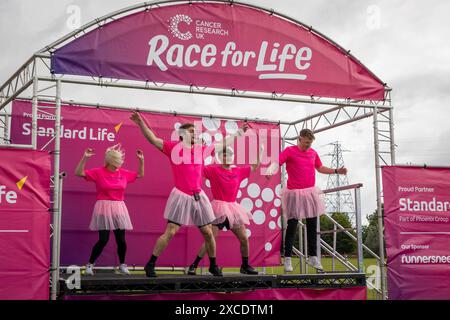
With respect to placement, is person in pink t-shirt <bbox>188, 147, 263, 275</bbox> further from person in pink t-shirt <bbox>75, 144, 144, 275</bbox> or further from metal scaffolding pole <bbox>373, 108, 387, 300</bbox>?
metal scaffolding pole <bbox>373, 108, 387, 300</bbox>

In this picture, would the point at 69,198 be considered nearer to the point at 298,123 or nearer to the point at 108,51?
the point at 108,51

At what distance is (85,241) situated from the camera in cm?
941

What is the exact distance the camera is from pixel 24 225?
6.77 metres

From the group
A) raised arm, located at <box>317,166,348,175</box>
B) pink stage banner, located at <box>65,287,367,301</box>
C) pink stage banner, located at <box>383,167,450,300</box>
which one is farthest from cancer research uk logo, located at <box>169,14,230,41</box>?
pink stage banner, located at <box>65,287,367,301</box>

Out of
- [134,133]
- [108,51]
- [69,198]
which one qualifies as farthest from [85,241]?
[108,51]

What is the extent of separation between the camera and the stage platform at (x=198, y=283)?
276 inches

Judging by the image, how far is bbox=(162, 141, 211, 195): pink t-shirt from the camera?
7672 millimetres

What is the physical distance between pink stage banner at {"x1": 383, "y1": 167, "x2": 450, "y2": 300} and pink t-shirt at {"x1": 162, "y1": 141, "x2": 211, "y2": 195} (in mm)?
3199

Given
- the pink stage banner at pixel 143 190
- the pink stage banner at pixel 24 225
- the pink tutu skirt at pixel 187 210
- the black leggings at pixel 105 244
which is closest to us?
the pink stage banner at pixel 24 225

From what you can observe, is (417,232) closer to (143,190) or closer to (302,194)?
(302,194)

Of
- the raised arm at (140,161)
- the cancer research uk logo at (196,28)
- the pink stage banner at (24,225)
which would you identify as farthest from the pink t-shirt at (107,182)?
the cancer research uk logo at (196,28)

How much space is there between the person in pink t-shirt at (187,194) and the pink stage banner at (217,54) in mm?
1001

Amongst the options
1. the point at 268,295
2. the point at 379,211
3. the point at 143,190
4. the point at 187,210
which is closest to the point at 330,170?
the point at 379,211

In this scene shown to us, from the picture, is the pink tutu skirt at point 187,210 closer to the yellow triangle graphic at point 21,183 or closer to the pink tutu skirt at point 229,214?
the pink tutu skirt at point 229,214
